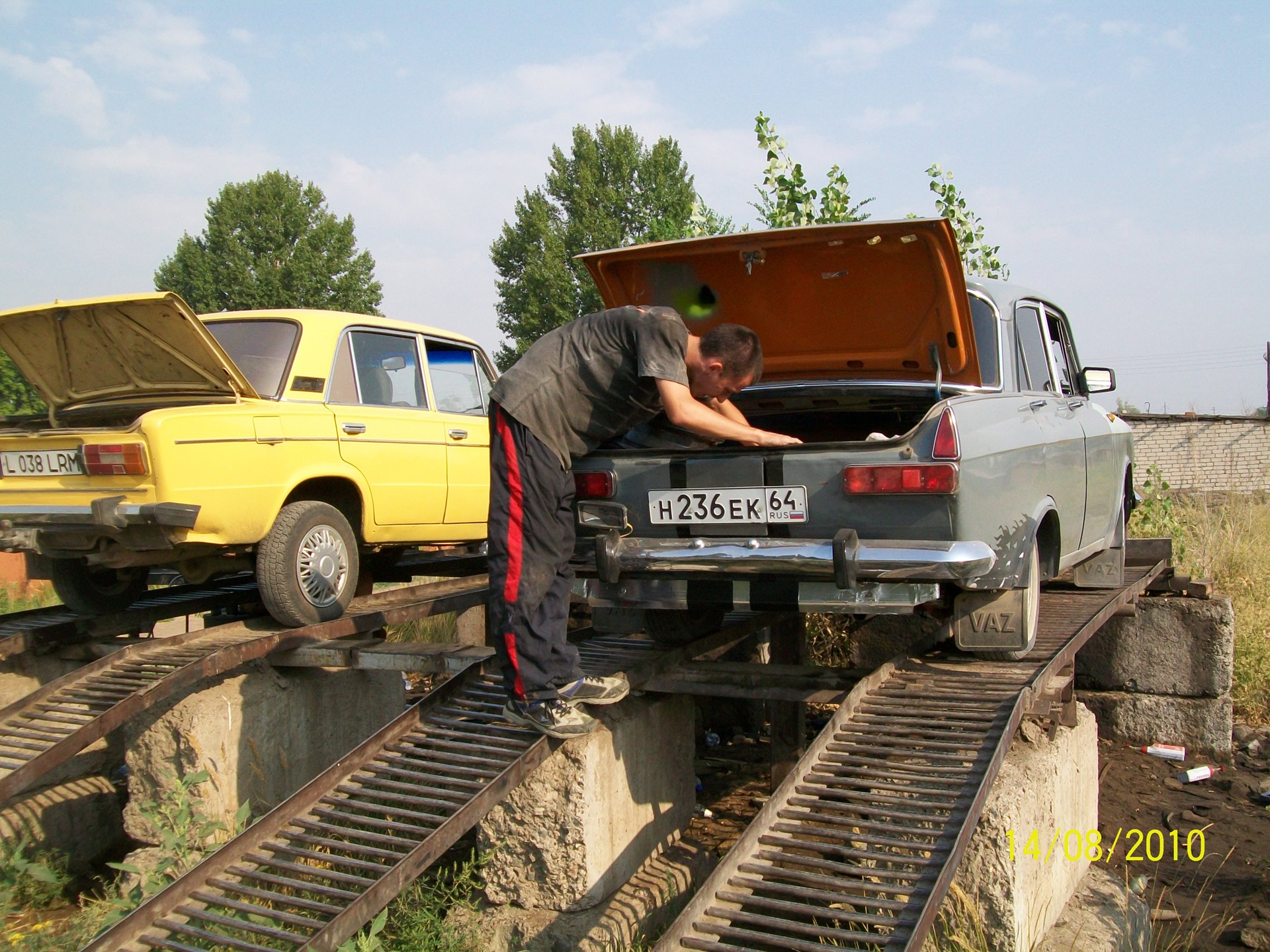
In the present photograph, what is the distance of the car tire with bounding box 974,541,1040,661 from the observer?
3705 mm

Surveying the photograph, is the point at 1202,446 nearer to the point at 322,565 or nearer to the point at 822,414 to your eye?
the point at 822,414

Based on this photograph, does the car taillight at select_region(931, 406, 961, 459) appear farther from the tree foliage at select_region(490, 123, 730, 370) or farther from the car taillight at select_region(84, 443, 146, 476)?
the tree foliage at select_region(490, 123, 730, 370)

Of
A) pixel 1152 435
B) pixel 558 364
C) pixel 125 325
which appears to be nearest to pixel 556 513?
pixel 558 364

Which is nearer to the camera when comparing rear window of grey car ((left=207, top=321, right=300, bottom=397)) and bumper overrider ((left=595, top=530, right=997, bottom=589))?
bumper overrider ((left=595, top=530, right=997, bottom=589))

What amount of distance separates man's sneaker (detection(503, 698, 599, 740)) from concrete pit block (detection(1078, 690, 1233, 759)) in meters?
4.14

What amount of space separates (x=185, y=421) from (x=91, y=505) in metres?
0.54

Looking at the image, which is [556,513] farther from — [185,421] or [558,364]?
[185,421]

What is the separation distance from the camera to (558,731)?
3.36m

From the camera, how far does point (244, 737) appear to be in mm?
4273

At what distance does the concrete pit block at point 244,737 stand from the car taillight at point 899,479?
2.63 meters

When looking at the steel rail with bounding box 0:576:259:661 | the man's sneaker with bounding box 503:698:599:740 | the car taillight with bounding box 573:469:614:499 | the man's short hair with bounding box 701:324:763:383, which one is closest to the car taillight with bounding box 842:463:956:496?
the man's short hair with bounding box 701:324:763:383

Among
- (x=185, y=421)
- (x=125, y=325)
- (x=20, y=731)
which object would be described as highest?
(x=125, y=325)

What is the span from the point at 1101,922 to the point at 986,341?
2380 millimetres

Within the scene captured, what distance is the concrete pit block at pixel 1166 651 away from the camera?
19.9 ft
